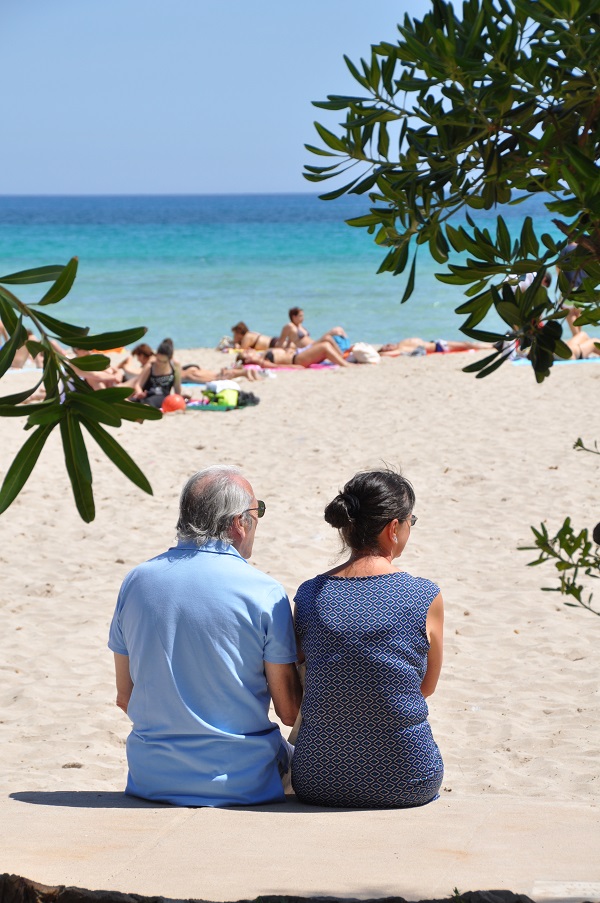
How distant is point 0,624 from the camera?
19.0 ft

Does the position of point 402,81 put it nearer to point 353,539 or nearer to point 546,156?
point 546,156

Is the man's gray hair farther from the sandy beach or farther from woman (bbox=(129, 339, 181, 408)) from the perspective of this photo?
woman (bbox=(129, 339, 181, 408))

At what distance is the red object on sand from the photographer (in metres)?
12.2

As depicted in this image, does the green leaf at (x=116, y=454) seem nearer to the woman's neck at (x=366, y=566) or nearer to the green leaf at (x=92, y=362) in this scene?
the green leaf at (x=92, y=362)

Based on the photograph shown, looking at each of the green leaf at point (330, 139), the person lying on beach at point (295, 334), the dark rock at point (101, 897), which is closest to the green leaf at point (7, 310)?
the green leaf at point (330, 139)

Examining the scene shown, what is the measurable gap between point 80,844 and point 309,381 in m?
11.8

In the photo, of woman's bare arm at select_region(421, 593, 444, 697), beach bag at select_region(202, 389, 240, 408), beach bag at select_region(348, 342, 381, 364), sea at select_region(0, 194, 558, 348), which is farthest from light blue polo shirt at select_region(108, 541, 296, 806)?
beach bag at select_region(348, 342, 381, 364)

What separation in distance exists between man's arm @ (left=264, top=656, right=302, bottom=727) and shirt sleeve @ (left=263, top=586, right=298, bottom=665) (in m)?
0.03

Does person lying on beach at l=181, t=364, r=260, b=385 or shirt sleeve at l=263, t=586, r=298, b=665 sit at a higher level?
shirt sleeve at l=263, t=586, r=298, b=665

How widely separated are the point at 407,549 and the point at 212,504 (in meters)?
4.26

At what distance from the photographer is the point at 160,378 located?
12.5 metres

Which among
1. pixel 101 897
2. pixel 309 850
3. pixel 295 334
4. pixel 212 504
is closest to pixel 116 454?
pixel 101 897

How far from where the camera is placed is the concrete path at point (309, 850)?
2.40 metres

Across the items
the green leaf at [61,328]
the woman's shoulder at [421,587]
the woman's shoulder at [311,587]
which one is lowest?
the woman's shoulder at [311,587]
